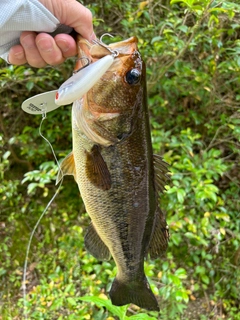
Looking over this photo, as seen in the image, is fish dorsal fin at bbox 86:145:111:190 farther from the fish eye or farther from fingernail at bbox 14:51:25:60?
fingernail at bbox 14:51:25:60

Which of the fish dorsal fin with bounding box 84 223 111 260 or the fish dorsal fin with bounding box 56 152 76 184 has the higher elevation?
the fish dorsal fin with bounding box 56 152 76 184

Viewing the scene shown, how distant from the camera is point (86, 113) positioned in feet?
4.11

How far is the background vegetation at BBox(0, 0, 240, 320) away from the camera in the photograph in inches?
95.8

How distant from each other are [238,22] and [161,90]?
887 millimetres

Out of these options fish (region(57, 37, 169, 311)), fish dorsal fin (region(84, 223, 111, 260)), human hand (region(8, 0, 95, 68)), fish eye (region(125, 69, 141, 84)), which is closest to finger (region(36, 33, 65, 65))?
human hand (region(8, 0, 95, 68))

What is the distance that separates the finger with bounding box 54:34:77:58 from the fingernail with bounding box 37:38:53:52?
0.03 metres

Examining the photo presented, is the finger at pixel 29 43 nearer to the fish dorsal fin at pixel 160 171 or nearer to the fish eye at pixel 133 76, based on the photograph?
the fish eye at pixel 133 76

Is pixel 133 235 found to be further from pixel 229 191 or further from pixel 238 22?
pixel 238 22

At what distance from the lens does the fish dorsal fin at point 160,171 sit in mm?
1489

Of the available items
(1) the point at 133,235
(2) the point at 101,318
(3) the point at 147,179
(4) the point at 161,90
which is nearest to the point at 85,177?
(3) the point at 147,179

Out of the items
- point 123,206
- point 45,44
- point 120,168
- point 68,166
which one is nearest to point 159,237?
point 123,206

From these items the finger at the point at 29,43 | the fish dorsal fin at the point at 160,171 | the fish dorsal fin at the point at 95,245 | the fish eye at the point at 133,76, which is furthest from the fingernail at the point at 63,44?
the fish dorsal fin at the point at 95,245

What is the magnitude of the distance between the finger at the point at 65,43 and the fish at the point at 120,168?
38mm

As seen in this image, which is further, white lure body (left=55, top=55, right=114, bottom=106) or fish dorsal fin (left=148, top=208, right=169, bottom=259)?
fish dorsal fin (left=148, top=208, right=169, bottom=259)
